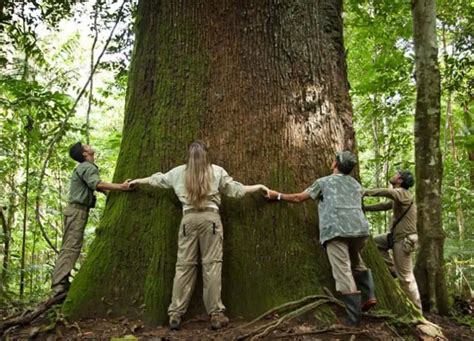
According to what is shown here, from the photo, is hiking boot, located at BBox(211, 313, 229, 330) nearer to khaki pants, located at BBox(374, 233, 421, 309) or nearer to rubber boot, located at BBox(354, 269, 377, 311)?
rubber boot, located at BBox(354, 269, 377, 311)

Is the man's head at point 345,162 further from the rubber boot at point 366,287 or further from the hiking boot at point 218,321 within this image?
the hiking boot at point 218,321

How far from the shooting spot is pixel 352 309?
4355mm

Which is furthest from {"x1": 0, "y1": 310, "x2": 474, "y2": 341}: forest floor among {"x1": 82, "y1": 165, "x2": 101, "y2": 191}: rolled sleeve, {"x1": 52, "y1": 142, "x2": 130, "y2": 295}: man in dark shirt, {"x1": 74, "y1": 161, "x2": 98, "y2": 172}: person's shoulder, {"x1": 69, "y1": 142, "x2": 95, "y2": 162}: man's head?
{"x1": 69, "y1": 142, "x2": 95, "y2": 162}: man's head

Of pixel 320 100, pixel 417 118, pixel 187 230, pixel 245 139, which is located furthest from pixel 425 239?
pixel 187 230

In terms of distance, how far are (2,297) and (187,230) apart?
13.9 feet

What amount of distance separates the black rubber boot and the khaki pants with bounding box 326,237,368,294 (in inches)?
1.9

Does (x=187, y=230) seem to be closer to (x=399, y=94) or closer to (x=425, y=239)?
(x=425, y=239)

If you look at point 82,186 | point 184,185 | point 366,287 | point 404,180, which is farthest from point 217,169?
point 404,180

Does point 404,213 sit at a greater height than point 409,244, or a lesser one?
greater

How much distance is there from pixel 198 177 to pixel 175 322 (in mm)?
1364

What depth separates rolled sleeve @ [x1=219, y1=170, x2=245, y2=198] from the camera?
184 inches

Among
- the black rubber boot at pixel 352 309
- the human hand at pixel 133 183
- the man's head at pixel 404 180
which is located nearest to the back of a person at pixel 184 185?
the human hand at pixel 133 183

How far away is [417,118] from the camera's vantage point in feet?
24.3

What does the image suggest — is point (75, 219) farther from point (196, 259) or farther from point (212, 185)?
point (212, 185)
